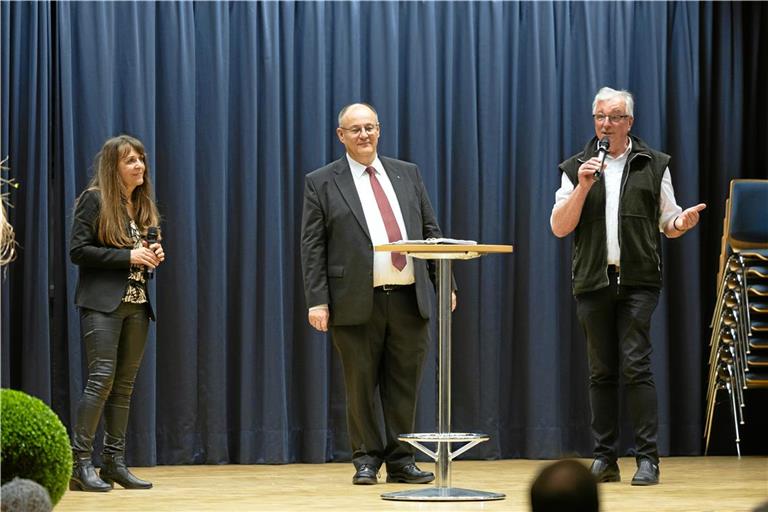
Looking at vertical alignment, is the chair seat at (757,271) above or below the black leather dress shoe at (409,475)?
above

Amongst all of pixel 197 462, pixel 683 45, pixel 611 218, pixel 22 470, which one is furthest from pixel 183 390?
pixel 683 45

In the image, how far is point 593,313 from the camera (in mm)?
4820

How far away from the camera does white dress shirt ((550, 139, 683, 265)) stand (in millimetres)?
4754

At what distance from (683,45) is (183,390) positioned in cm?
306

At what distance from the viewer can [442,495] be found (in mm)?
4109

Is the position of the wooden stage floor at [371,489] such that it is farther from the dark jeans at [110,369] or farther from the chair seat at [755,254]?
the chair seat at [755,254]

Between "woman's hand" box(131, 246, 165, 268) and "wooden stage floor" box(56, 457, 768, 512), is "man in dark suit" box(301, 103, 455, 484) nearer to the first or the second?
"wooden stage floor" box(56, 457, 768, 512)

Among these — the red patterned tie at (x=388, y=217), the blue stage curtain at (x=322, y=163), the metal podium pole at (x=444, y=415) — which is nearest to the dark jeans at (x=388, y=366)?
the red patterned tie at (x=388, y=217)

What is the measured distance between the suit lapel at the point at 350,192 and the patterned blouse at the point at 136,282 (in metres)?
0.81

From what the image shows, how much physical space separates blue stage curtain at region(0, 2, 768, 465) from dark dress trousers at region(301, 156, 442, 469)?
1.10 m

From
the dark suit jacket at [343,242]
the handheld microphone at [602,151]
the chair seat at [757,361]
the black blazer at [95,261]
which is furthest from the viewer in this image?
the chair seat at [757,361]

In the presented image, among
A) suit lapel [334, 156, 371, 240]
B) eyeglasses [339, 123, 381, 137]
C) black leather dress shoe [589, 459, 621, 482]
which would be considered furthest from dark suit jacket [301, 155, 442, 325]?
black leather dress shoe [589, 459, 621, 482]

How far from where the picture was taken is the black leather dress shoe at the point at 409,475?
474 cm

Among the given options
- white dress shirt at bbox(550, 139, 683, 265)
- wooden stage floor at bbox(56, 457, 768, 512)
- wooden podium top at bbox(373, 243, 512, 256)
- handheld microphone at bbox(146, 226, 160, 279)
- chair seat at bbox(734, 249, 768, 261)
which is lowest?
wooden stage floor at bbox(56, 457, 768, 512)
